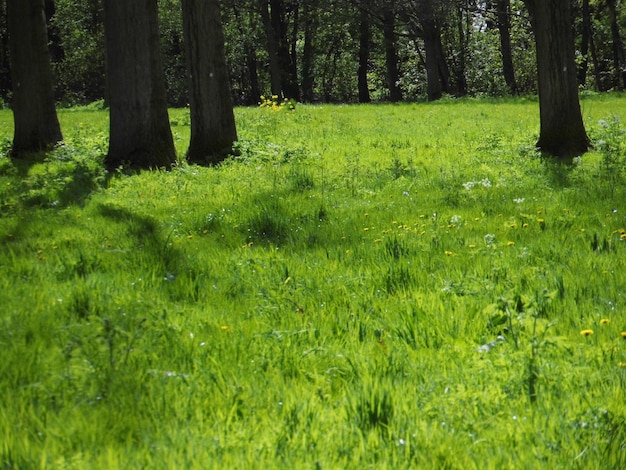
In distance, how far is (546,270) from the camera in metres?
4.47

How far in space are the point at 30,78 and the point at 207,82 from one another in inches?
154

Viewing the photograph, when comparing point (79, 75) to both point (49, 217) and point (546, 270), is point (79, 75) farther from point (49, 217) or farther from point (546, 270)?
point (546, 270)

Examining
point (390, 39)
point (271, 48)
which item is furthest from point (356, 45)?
point (271, 48)

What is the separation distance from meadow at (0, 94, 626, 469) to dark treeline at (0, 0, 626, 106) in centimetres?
2564

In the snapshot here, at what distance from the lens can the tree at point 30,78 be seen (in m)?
12.1

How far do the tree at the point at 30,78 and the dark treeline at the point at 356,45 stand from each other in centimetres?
2050

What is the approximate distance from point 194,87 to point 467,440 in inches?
369

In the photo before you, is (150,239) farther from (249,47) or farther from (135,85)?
(249,47)

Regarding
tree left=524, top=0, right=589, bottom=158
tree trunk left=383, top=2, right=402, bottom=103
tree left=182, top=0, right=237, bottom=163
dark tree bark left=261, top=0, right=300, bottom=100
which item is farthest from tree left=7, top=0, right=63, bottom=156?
tree trunk left=383, top=2, right=402, bottom=103

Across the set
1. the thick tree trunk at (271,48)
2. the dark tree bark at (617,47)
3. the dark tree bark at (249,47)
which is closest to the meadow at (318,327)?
the thick tree trunk at (271,48)

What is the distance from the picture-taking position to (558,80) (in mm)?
10117

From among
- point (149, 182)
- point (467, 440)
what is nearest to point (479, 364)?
point (467, 440)

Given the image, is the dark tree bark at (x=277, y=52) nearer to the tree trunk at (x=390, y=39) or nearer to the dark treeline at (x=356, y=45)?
the dark treeline at (x=356, y=45)

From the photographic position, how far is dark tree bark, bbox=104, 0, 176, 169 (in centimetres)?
984
